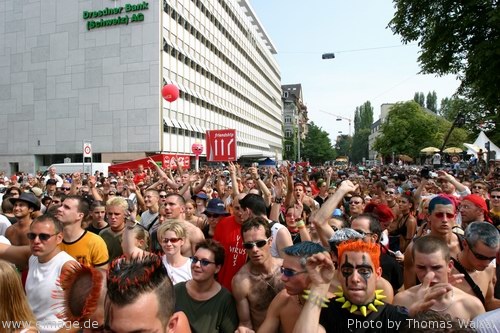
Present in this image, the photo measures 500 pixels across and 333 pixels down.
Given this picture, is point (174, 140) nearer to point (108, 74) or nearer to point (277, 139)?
point (108, 74)

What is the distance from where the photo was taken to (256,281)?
3451 mm

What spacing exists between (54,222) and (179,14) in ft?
124

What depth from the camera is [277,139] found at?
9838cm

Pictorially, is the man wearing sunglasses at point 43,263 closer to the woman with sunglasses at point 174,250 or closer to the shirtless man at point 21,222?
the woman with sunglasses at point 174,250

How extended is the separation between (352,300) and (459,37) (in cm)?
1570

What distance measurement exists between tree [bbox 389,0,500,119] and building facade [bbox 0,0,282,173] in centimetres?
2357

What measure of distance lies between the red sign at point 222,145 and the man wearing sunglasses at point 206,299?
977cm

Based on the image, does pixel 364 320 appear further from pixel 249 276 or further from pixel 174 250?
pixel 174 250

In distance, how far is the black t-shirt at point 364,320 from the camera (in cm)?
246

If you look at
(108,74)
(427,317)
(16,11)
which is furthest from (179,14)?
(427,317)

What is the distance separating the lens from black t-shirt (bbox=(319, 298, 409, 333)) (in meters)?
2.46

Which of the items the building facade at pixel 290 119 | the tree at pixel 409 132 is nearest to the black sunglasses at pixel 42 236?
the tree at pixel 409 132

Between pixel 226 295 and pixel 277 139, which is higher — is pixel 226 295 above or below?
below

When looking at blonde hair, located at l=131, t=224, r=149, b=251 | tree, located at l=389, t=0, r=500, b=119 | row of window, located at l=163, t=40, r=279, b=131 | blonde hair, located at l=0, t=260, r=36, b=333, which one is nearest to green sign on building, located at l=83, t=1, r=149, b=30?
row of window, located at l=163, t=40, r=279, b=131
